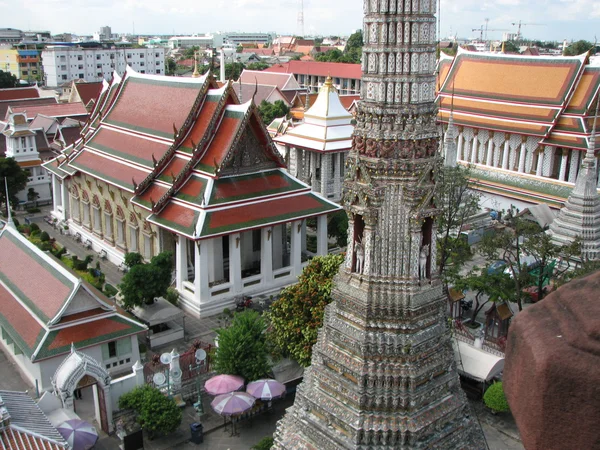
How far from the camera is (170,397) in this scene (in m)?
18.1

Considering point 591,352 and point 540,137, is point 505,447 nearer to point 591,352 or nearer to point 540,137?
point 591,352

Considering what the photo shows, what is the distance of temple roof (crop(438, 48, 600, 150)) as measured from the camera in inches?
1427

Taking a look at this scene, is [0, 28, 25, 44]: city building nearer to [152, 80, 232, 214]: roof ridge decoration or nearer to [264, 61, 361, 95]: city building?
[264, 61, 361, 95]: city building

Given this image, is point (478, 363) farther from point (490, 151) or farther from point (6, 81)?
point (6, 81)

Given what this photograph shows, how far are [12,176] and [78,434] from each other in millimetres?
26345

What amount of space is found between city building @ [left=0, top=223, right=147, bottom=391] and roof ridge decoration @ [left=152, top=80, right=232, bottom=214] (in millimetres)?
5700

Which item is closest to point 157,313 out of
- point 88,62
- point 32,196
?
point 32,196

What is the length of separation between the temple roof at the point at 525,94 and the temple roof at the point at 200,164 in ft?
42.6

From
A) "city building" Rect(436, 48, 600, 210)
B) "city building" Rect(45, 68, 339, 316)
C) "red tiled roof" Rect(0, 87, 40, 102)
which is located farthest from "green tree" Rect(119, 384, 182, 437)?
"red tiled roof" Rect(0, 87, 40, 102)

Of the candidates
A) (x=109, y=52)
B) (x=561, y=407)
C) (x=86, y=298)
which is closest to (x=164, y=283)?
(x=86, y=298)

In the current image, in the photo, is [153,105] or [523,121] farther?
[523,121]

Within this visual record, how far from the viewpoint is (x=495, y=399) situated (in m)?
17.6

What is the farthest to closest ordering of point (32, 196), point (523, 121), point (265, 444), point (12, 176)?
point (32, 196), point (523, 121), point (12, 176), point (265, 444)

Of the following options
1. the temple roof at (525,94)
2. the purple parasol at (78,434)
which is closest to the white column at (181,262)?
the purple parasol at (78,434)
